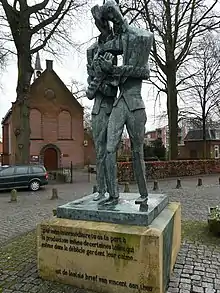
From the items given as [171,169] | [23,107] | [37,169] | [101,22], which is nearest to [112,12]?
[101,22]

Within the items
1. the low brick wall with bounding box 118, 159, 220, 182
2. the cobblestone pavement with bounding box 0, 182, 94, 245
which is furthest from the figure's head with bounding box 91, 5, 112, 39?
the low brick wall with bounding box 118, 159, 220, 182

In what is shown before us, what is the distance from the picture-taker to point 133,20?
63.3ft

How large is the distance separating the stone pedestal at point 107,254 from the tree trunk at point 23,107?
15.1 m

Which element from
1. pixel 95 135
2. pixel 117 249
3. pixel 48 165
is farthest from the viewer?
pixel 48 165

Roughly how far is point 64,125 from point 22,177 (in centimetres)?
1960

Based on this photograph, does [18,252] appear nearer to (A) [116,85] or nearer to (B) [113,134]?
(B) [113,134]

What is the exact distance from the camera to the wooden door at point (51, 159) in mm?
34750

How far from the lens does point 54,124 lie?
116 feet

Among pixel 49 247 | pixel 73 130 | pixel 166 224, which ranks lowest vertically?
pixel 49 247

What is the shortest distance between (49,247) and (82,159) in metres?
32.2

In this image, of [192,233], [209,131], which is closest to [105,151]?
[192,233]

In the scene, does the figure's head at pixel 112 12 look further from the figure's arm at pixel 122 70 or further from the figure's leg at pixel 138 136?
the figure's leg at pixel 138 136

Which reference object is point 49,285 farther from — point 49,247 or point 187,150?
point 187,150

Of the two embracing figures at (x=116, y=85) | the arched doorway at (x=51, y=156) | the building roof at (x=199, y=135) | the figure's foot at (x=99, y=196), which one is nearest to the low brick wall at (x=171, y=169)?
the figure's foot at (x=99, y=196)
